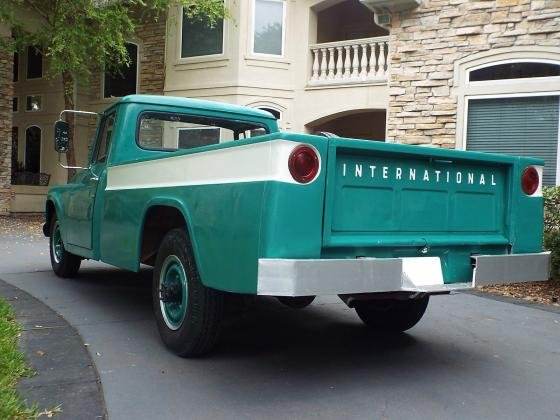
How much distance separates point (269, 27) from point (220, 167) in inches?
506

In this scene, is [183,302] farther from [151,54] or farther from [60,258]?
[151,54]

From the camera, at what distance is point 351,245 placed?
341 centimetres

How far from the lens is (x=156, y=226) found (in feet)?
15.1

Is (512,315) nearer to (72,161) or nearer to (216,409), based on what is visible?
(216,409)

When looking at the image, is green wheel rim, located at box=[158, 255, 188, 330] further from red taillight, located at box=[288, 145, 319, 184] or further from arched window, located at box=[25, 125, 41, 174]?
arched window, located at box=[25, 125, 41, 174]

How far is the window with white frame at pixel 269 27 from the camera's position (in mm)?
15406

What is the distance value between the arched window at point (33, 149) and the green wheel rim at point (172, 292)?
18.3 meters

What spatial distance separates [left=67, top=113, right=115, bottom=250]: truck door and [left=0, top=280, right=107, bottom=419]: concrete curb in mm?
820

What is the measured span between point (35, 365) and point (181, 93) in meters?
13.2

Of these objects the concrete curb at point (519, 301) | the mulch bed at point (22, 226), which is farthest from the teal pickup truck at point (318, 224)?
the mulch bed at point (22, 226)

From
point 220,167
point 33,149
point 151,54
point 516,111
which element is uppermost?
point 151,54

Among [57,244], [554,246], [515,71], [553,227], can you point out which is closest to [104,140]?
[57,244]

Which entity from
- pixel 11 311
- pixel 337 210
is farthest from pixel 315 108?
pixel 337 210

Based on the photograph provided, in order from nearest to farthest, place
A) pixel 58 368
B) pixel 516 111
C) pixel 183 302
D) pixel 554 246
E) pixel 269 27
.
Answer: pixel 58 368
pixel 183 302
pixel 554 246
pixel 516 111
pixel 269 27
